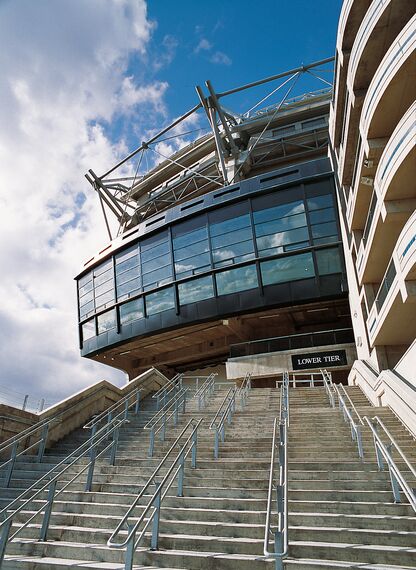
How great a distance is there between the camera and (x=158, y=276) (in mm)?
26828

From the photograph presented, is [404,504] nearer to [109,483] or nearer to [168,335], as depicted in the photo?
[109,483]

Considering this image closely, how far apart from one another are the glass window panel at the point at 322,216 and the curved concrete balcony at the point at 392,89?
882 cm

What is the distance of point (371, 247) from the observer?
49.4 feet

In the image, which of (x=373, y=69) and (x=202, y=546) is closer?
(x=202, y=546)

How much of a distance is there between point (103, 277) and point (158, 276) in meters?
6.21

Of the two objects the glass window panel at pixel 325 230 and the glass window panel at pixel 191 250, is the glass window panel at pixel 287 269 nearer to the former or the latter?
the glass window panel at pixel 325 230

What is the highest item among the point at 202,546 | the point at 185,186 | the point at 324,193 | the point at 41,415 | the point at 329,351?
the point at 185,186

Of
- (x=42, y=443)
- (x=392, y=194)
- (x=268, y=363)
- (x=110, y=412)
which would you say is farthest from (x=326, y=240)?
(x=42, y=443)

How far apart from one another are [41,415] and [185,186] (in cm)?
3027

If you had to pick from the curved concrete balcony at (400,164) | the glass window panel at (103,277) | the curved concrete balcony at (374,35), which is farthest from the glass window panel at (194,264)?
the curved concrete balcony at (400,164)

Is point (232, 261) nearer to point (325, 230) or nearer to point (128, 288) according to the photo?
point (325, 230)

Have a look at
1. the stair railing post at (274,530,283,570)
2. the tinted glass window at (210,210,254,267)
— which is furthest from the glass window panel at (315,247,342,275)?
the stair railing post at (274,530,283,570)

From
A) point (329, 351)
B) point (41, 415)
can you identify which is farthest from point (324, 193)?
point (41, 415)

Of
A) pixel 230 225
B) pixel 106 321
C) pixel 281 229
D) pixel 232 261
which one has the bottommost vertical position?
pixel 106 321
